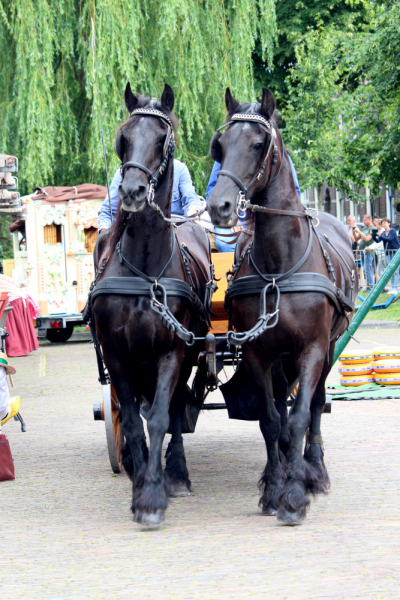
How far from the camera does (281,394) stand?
6051 mm

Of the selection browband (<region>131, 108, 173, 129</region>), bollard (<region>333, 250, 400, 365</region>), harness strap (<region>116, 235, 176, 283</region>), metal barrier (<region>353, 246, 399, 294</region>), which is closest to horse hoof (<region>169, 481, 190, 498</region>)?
harness strap (<region>116, 235, 176, 283</region>)

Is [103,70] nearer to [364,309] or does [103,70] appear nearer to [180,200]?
[364,309]

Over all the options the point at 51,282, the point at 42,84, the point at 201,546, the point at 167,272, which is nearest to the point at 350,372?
the point at 167,272

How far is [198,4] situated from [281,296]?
15.6 m

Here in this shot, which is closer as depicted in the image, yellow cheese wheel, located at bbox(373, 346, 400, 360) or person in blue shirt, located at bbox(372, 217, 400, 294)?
yellow cheese wheel, located at bbox(373, 346, 400, 360)

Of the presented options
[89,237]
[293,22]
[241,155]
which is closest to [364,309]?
[241,155]

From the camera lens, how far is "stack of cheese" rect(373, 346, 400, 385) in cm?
1040

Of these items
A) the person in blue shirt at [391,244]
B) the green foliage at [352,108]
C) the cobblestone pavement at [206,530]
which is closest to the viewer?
the cobblestone pavement at [206,530]

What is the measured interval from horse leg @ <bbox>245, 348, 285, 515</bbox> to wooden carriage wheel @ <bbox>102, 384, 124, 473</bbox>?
4.76 feet

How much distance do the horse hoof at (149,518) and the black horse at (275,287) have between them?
2.20 feet

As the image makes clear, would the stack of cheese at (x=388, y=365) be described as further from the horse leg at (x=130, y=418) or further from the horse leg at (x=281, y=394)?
the horse leg at (x=130, y=418)

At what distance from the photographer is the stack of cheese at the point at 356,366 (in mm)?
10508

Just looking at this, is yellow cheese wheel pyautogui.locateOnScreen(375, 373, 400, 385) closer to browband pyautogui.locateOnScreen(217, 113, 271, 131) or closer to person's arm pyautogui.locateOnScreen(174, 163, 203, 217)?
person's arm pyautogui.locateOnScreen(174, 163, 203, 217)

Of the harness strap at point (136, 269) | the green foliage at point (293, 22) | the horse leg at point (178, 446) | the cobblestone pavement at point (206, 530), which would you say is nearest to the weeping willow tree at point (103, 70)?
the green foliage at point (293, 22)
